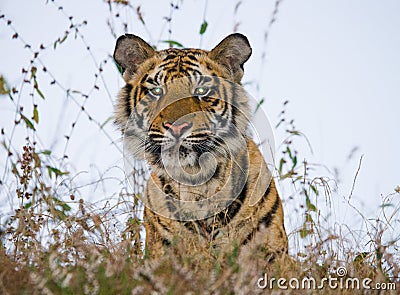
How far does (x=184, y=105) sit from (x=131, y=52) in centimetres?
74

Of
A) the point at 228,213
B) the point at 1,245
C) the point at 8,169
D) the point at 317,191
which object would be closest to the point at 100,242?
the point at 1,245

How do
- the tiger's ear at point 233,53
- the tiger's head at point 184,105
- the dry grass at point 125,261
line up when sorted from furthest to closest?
the tiger's ear at point 233,53
the tiger's head at point 184,105
the dry grass at point 125,261

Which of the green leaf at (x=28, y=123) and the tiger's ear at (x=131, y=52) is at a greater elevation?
the tiger's ear at (x=131, y=52)

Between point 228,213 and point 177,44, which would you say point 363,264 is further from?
point 177,44

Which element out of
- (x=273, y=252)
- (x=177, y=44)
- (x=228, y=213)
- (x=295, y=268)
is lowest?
(x=295, y=268)

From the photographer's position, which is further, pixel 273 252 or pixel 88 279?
pixel 273 252

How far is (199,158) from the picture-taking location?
15.1 ft

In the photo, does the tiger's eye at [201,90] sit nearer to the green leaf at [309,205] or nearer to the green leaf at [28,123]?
the green leaf at [309,205]

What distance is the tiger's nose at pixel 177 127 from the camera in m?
4.42

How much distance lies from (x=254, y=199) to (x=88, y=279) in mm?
1829

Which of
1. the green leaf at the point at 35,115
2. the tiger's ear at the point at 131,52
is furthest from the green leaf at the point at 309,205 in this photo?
the green leaf at the point at 35,115
